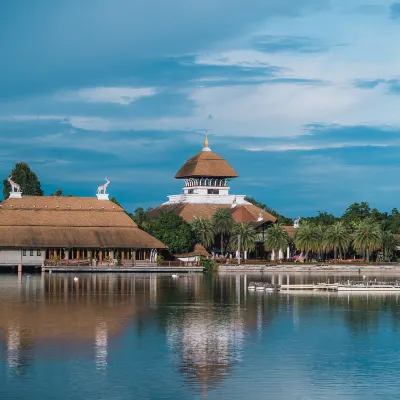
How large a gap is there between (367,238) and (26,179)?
189 feet

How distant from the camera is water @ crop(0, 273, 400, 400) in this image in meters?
37.2

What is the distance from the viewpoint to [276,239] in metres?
122

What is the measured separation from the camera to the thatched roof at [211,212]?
13425 centimetres

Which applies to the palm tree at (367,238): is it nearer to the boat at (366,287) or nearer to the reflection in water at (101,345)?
the boat at (366,287)

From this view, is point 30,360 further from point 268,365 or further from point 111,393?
point 268,365

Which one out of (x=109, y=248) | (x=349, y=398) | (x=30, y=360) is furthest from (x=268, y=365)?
(x=109, y=248)

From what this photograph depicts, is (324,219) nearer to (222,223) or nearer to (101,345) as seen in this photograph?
(222,223)

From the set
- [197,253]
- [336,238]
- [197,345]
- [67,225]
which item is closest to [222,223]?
[197,253]

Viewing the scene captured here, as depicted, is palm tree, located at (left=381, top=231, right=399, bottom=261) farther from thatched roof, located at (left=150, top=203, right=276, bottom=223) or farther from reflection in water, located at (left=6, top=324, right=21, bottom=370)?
reflection in water, located at (left=6, top=324, right=21, bottom=370)

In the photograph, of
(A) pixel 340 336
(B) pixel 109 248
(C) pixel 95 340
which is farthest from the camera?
(B) pixel 109 248

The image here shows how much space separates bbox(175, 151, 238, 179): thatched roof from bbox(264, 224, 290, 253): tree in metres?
27.8

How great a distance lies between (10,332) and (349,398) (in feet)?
68.8

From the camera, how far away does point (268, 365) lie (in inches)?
1645

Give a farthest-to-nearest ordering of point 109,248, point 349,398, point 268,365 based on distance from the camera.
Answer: point 109,248 → point 268,365 → point 349,398
